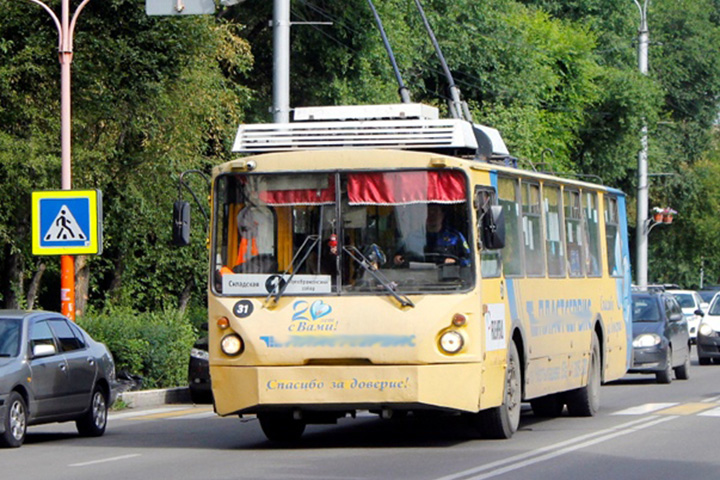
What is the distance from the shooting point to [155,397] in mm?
23297

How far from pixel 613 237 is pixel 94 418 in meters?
7.68

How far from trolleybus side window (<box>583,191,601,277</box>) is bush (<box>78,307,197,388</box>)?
7.90 m

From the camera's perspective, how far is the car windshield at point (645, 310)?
2751 cm

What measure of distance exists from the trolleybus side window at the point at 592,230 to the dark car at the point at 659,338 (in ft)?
23.9

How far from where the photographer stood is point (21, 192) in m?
26.1

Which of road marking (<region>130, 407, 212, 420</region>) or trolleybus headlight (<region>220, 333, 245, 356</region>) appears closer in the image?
trolleybus headlight (<region>220, 333, 245, 356</region>)

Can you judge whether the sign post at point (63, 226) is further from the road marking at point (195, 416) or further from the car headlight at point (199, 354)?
the car headlight at point (199, 354)

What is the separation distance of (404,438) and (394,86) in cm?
2287

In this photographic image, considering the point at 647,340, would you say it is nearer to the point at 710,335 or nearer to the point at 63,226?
the point at 710,335

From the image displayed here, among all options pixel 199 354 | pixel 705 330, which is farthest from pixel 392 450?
pixel 705 330

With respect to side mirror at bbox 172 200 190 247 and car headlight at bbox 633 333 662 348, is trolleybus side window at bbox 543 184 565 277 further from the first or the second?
car headlight at bbox 633 333 662 348

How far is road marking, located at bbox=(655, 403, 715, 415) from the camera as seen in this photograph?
62.0 ft

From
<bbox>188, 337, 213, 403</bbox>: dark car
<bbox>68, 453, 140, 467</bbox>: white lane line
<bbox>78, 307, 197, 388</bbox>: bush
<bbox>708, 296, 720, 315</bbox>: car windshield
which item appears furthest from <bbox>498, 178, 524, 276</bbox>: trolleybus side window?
→ <bbox>708, 296, 720, 315</bbox>: car windshield

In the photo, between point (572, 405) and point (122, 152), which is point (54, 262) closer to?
point (122, 152)
